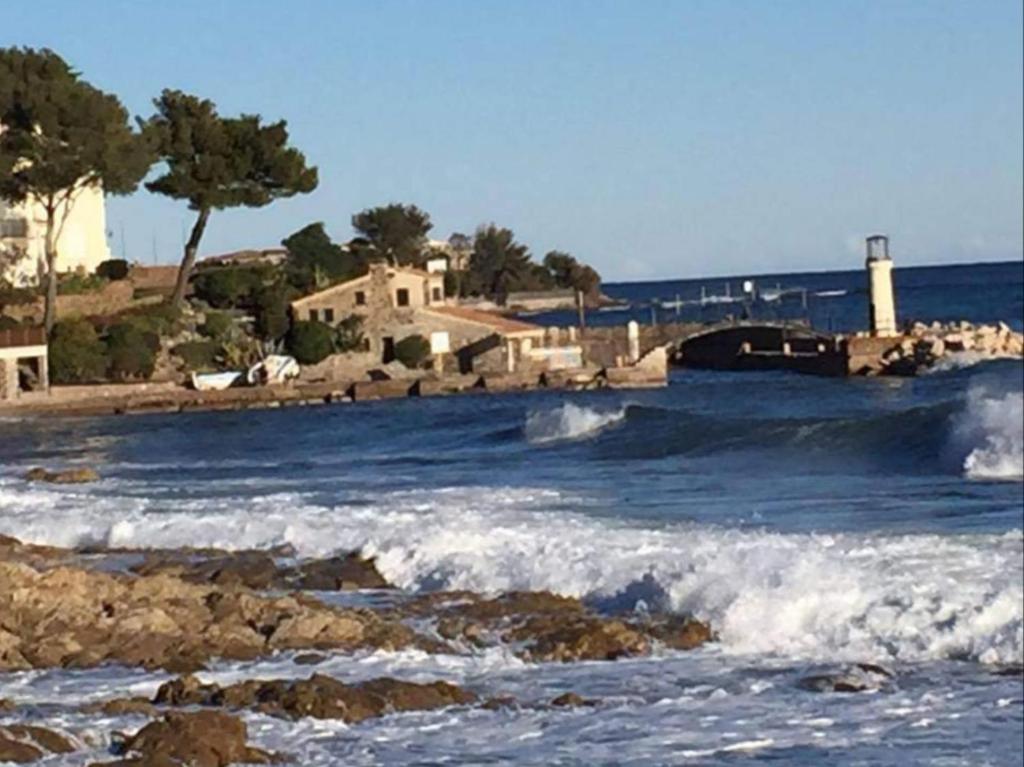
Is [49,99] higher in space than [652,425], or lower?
higher

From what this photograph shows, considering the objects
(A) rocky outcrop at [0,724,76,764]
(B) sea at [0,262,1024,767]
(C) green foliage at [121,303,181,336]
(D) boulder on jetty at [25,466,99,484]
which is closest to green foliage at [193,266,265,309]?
(C) green foliage at [121,303,181,336]

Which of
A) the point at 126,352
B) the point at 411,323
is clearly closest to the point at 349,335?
the point at 411,323

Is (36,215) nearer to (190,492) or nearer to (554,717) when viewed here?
(190,492)

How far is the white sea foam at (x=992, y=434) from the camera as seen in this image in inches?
574

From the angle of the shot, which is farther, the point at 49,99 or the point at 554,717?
the point at 49,99

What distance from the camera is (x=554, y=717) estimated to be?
975cm

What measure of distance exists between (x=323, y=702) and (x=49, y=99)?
37616 millimetres

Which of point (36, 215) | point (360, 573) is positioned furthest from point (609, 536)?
point (36, 215)

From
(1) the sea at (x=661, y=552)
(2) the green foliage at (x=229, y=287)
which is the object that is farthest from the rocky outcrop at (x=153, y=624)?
(2) the green foliage at (x=229, y=287)

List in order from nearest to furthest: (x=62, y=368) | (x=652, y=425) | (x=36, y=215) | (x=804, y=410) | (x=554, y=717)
A: (x=554, y=717) → (x=652, y=425) → (x=804, y=410) → (x=62, y=368) → (x=36, y=215)

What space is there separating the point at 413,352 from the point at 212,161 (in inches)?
250

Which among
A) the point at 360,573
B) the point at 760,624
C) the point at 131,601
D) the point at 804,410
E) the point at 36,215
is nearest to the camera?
the point at 760,624

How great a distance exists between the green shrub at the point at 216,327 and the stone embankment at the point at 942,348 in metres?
14.9

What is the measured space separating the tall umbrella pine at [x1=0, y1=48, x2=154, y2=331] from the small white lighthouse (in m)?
16.4
